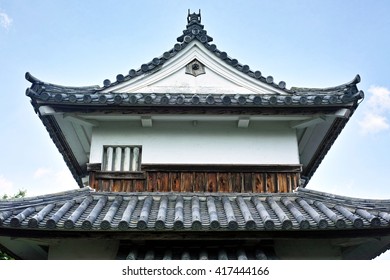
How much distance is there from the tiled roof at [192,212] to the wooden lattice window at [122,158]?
0.66 m

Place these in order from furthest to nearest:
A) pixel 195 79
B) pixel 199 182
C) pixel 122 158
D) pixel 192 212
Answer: pixel 195 79
pixel 122 158
pixel 199 182
pixel 192 212

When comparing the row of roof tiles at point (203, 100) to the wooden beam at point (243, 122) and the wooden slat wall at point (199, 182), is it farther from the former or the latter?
the wooden slat wall at point (199, 182)

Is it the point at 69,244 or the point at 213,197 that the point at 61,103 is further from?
the point at 213,197

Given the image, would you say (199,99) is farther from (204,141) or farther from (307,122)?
(307,122)

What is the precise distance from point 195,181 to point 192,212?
1.37 meters

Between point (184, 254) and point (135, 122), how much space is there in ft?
9.85

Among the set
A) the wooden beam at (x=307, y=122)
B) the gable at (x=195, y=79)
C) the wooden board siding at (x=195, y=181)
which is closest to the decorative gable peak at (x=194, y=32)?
the gable at (x=195, y=79)

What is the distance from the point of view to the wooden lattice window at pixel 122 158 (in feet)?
24.4

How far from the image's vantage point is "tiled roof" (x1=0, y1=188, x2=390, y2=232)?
210 inches

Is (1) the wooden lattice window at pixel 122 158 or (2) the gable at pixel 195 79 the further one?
(2) the gable at pixel 195 79

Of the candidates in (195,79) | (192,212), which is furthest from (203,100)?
(192,212)

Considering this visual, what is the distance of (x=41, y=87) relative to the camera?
22.8ft

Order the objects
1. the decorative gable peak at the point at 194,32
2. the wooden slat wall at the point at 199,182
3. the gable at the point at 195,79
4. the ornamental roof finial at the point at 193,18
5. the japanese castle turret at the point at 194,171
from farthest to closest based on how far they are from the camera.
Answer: the ornamental roof finial at the point at 193,18
the decorative gable peak at the point at 194,32
the gable at the point at 195,79
the wooden slat wall at the point at 199,182
the japanese castle turret at the point at 194,171

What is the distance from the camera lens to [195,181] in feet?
23.7
